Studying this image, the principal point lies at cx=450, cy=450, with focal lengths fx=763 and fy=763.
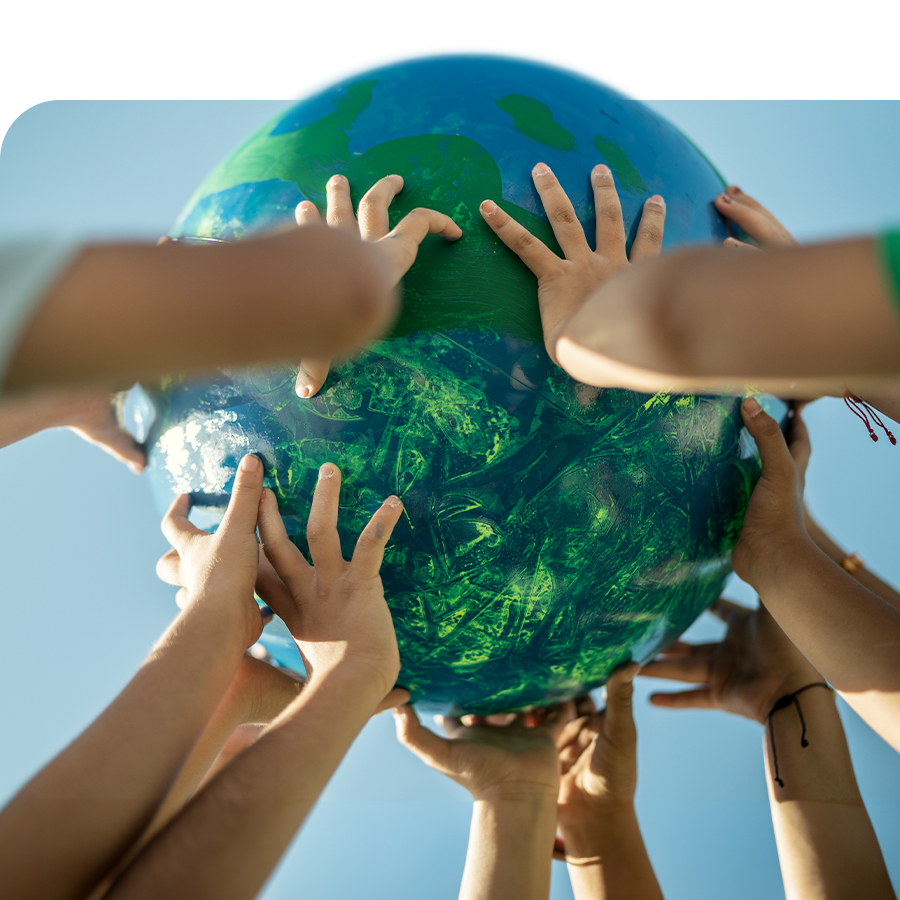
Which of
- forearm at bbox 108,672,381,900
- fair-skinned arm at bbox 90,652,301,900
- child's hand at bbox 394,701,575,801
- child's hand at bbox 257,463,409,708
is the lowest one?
child's hand at bbox 394,701,575,801

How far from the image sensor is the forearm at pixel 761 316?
30.9 inches

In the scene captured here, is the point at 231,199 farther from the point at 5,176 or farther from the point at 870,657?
the point at 870,657

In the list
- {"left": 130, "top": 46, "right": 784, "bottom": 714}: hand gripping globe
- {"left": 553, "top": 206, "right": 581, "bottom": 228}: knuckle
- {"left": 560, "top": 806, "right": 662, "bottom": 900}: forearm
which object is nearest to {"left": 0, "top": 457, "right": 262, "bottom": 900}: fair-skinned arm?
{"left": 130, "top": 46, "right": 784, "bottom": 714}: hand gripping globe

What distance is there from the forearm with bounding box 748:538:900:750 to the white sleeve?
4.53ft

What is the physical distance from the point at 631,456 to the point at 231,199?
94 centimetres

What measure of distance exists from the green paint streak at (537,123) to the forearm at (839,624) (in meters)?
0.92

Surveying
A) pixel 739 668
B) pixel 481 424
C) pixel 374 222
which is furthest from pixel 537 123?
pixel 739 668

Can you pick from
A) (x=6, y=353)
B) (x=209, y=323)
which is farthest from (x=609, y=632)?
(x=6, y=353)

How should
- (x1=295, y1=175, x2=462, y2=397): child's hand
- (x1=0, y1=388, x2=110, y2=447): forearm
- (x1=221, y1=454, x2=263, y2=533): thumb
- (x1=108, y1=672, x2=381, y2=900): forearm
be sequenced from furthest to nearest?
(x1=0, y1=388, x2=110, y2=447): forearm
(x1=221, y1=454, x2=263, y2=533): thumb
(x1=295, y1=175, x2=462, y2=397): child's hand
(x1=108, y1=672, x2=381, y2=900): forearm

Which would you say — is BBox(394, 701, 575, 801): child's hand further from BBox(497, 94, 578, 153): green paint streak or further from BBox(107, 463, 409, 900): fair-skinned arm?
BBox(497, 94, 578, 153): green paint streak

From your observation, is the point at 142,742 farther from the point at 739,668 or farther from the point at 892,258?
the point at 739,668

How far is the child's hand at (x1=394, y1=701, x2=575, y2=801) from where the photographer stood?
183 cm

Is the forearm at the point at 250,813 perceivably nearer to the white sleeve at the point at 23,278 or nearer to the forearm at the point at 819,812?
the white sleeve at the point at 23,278

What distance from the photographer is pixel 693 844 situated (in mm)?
2381
